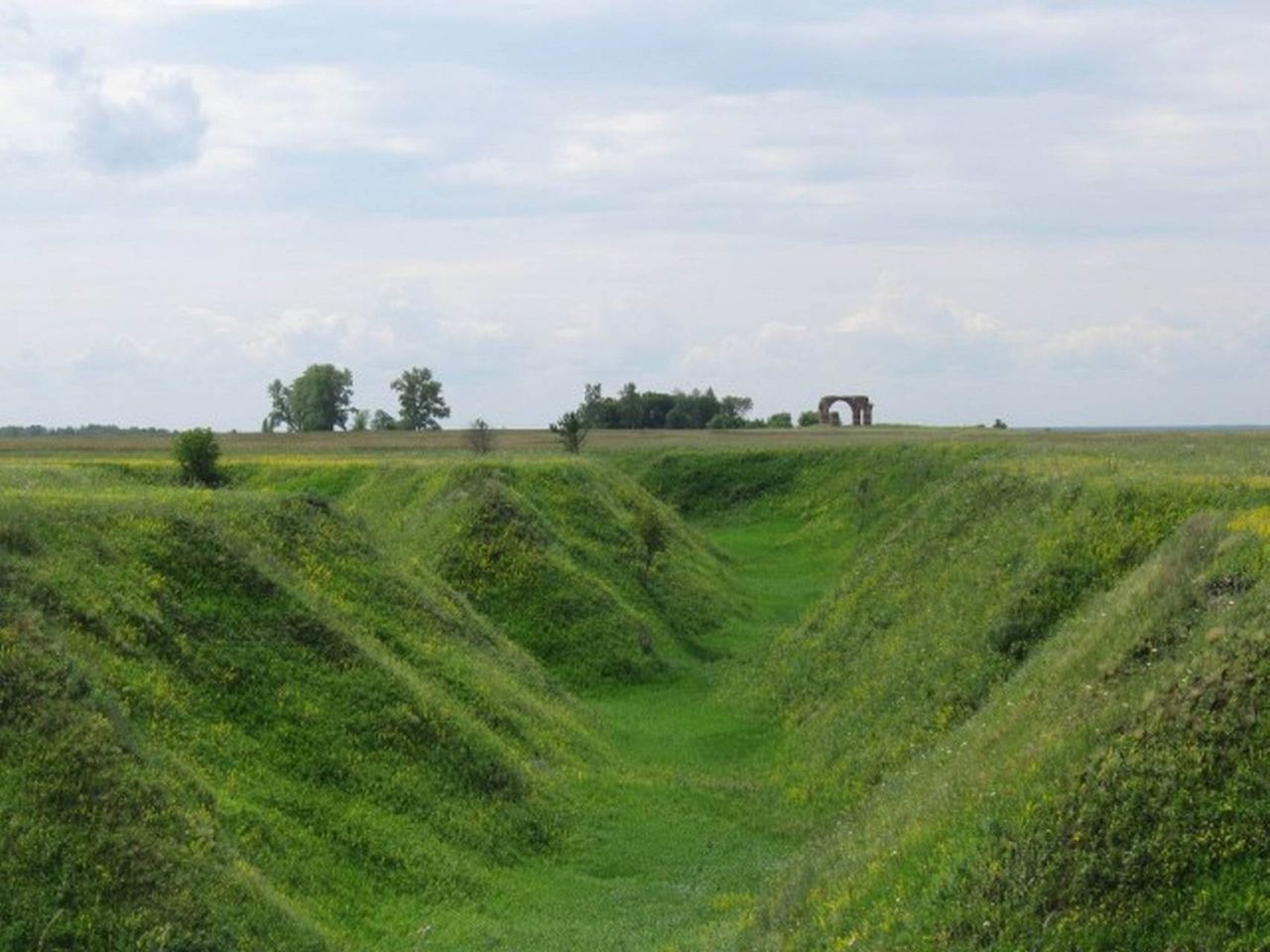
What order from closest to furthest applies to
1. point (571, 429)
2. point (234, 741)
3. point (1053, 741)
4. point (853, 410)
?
point (1053, 741)
point (234, 741)
point (571, 429)
point (853, 410)

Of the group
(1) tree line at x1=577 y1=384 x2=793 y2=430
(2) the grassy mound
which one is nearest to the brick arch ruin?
(1) tree line at x1=577 y1=384 x2=793 y2=430

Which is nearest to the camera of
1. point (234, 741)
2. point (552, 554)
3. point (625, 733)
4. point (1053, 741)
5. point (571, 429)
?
point (1053, 741)

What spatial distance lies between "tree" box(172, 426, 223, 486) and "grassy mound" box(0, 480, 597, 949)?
577 inches

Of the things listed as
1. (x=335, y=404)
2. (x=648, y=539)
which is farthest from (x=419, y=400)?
(x=648, y=539)

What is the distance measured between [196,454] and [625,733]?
63.5 feet

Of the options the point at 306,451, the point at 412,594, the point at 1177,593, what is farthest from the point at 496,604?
the point at 306,451

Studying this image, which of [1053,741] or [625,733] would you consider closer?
[1053,741]

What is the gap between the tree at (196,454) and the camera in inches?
1864

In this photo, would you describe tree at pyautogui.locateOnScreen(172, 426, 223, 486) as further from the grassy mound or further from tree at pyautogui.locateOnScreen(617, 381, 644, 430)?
tree at pyautogui.locateOnScreen(617, 381, 644, 430)

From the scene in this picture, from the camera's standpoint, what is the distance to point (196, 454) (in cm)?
4747

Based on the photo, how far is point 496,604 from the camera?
145 ft

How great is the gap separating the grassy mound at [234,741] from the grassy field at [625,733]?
0.21ft

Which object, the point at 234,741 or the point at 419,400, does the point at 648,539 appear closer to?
the point at 234,741

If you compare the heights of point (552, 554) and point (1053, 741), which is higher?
point (552, 554)
